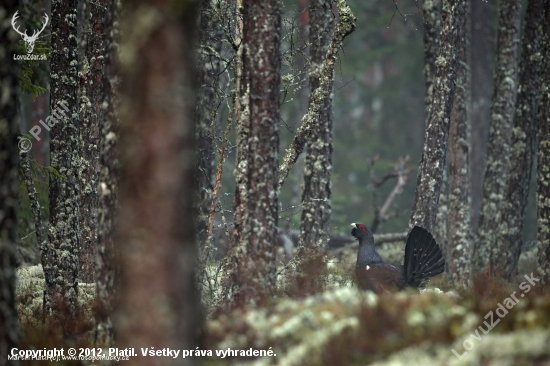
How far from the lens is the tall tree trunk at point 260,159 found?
8.54m

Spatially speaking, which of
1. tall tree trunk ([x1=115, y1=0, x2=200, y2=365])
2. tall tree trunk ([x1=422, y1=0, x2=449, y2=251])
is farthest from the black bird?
tall tree trunk ([x1=115, y1=0, x2=200, y2=365])

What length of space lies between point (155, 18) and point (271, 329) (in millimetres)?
3503

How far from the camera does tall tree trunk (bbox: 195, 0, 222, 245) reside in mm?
11648

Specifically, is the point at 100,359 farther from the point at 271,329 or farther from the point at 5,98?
the point at 5,98

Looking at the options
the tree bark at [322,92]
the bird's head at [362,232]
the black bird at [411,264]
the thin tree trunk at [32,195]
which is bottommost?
the black bird at [411,264]

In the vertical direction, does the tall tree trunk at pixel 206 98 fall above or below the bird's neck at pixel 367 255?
above

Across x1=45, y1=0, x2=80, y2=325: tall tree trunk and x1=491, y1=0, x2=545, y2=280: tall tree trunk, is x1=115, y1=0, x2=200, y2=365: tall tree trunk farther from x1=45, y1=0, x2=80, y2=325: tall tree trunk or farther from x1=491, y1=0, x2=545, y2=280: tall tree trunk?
x1=491, y1=0, x2=545, y2=280: tall tree trunk

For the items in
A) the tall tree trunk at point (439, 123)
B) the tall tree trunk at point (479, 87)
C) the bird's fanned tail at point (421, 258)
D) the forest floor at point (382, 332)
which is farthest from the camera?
the tall tree trunk at point (479, 87)

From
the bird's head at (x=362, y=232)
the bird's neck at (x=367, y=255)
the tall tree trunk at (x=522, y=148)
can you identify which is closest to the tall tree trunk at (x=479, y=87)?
the tall tree trunk at (x=522, y=148)

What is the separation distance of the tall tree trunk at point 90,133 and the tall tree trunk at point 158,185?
25.4ft

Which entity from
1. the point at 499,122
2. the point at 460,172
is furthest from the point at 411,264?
the point at 499,122

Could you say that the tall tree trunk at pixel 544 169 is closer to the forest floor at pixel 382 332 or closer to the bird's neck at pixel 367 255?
the bird's neck at pixel 367 255

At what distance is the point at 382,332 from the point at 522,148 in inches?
444

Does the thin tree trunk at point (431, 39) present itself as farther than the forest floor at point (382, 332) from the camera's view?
Yes
